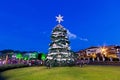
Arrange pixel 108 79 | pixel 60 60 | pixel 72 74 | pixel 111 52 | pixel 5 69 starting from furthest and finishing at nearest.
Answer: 1. pixel 111 52
2. pixel 5 69
3. pixel 60 60
4. pixel 72 74
5. pixel 108 79

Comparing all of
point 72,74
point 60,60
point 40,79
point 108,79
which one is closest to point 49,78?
point 40,79

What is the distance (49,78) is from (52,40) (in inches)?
805

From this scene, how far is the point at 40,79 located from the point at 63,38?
20688 millimetres

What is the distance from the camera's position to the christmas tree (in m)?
50.1

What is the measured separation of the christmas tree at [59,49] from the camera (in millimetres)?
50125

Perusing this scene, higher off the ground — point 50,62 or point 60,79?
point 50,62

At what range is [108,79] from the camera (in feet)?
97.7

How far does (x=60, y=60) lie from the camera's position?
49938mm

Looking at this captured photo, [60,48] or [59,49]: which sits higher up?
[60,48]

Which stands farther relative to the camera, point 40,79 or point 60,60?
point 60,60

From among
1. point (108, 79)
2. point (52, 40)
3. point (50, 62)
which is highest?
point (52, 40)

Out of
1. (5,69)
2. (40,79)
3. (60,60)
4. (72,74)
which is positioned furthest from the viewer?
(5,69)

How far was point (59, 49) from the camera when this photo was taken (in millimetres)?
51031

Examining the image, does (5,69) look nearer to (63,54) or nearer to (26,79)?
(63,54)
